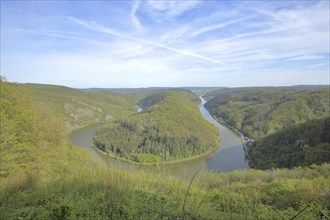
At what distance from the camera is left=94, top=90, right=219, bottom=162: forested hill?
6184 centimetres

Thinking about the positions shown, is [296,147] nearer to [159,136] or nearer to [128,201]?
[159,136]

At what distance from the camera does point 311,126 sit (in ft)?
153

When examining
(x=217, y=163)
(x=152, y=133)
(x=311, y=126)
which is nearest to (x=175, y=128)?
(x=152, y=133)

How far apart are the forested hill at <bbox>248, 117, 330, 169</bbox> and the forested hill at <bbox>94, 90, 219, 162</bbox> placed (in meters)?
18.4

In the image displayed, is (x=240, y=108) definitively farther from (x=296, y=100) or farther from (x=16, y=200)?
(x=16, y=200)

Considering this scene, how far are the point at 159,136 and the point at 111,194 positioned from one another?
6578 centimetres

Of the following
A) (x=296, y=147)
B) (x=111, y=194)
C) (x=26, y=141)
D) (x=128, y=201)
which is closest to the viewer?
(x=128, y=201)

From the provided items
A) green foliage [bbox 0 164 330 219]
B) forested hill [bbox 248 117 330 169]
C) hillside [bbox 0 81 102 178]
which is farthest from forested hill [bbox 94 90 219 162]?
green foliage [bbox 0 164 330 219]

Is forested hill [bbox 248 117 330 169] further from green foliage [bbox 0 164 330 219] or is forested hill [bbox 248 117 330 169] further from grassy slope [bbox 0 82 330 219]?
green foliage [bbox 0 164 330 219]

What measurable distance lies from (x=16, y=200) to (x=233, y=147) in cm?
6369

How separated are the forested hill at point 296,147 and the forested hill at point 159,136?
18.4 meters

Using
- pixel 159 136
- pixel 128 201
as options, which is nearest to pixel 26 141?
pixel 128 201

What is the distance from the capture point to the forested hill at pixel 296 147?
3728 cm

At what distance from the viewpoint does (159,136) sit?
7119cm
